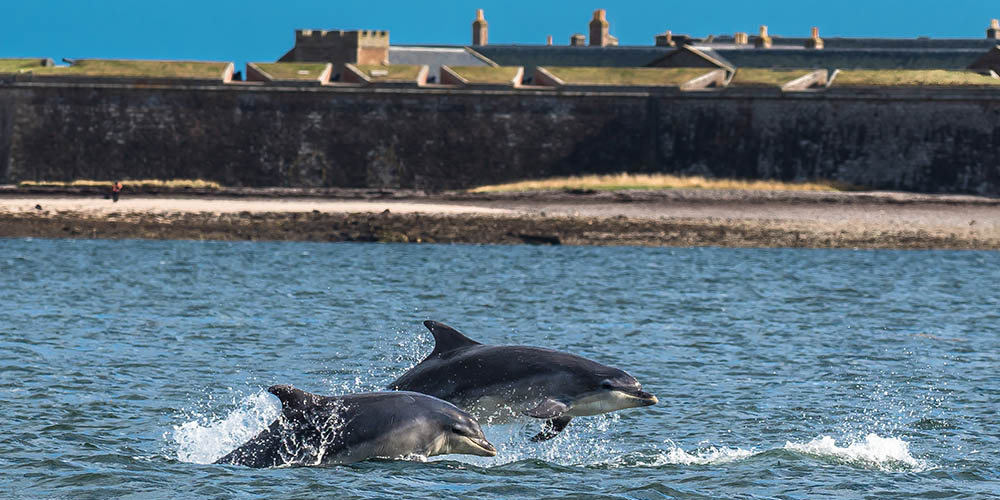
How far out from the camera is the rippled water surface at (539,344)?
1151cm

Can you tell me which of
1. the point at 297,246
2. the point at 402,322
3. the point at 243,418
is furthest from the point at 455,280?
the point at 243,418

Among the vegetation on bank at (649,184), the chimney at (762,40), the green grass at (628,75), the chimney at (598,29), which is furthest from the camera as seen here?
the chimney at (598,29)

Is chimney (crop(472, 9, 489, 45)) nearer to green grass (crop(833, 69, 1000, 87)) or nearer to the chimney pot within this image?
the chimney pot

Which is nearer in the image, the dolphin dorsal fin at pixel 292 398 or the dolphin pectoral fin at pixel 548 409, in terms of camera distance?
the dolphin dorsal fin at pixel 292 398

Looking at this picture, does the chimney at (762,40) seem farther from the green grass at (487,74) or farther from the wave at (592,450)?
the wave at (592,450)

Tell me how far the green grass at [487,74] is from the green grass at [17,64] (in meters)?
16.2

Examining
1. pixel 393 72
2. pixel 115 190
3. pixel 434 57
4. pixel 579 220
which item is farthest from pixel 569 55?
pixel 115 190

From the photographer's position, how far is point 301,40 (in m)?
63.2

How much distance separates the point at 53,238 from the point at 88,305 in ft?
66.3

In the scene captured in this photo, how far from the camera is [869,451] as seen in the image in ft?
42.0

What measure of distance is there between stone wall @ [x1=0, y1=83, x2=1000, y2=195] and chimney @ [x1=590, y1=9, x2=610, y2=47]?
23.9m

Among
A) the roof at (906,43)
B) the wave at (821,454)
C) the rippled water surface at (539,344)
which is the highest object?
the roof at (906,43)

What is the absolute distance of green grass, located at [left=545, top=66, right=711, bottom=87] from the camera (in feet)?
180

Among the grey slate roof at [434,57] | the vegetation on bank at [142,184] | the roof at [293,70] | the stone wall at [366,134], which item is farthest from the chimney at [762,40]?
the vegetation on bank at [142,184]
